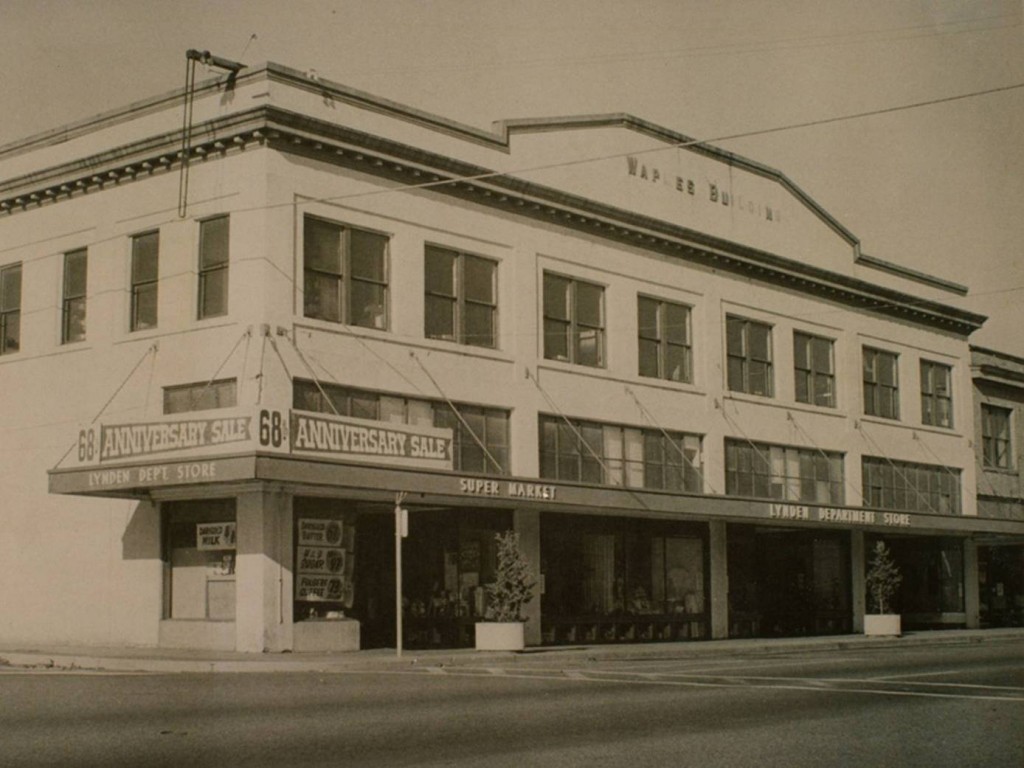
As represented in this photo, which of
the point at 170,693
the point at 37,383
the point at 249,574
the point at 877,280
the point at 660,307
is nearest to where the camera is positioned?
the point at 170,693

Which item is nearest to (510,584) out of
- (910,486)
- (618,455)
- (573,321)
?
(618,455)

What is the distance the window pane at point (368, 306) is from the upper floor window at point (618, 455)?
5.47 m

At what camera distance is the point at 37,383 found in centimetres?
3108

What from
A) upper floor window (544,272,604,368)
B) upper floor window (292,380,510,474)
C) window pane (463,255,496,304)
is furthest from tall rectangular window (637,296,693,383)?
upper floor window (292,380,510,474)

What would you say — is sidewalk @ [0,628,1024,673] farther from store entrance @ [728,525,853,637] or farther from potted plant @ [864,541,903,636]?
potted plant @ [864,541,903,636]

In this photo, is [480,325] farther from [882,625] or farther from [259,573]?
[882,625]

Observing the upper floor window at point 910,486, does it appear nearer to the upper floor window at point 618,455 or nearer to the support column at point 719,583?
the support column at point 719,583

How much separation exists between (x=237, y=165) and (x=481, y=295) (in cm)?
674

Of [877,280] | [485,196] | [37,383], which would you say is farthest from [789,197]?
[37,383]

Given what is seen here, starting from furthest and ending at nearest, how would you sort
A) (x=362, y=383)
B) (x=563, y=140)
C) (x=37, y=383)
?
(x=563, y=140)
(x=37, y=383)
(x=362, y=383)

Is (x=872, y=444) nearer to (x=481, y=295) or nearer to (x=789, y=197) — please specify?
(x=789, y=197)

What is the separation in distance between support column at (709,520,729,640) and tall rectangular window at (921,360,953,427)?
12.8 metres

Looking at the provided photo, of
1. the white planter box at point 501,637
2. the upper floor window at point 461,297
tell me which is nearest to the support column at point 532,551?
the white planter box at point 501,637

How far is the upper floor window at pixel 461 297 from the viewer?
30.7 m
